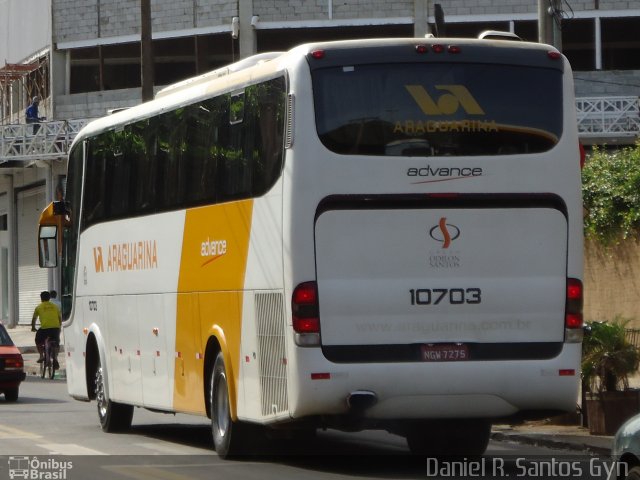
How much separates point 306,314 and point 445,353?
4.12 ft

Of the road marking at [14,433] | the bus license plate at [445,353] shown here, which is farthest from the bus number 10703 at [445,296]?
the road marking at [14,433]

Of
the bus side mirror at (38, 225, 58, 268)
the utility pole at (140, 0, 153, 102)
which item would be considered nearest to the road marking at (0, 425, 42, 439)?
the bus side mirror at (38, 225, 58, 268)

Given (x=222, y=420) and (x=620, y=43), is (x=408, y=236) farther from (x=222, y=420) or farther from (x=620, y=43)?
(x=620, y=43)

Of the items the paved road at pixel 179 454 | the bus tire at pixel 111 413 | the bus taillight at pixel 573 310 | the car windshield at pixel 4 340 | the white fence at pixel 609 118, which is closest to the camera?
the bus taillight at pixel 573 310

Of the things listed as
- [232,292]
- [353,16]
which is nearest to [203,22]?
[353,16]

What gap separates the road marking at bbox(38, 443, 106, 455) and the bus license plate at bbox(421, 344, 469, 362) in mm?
4247

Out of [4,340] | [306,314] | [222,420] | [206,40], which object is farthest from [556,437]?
[206,40]

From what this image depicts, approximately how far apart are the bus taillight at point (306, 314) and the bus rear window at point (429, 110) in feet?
4.09

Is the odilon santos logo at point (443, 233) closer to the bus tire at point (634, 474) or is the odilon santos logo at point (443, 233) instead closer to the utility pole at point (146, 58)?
the bus tire at point (634, 474)

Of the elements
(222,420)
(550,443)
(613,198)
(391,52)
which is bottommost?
(550,443)

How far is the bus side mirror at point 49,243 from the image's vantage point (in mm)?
20969

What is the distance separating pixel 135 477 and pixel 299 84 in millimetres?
3680

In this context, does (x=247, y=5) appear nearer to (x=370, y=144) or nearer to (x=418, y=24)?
(x=418, y=24)

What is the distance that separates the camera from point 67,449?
1602 cm
